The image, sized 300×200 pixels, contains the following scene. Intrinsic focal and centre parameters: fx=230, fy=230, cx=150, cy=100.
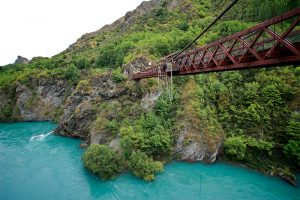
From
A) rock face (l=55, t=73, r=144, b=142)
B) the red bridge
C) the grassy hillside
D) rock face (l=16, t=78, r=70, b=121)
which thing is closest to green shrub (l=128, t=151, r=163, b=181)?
the grassy hillside

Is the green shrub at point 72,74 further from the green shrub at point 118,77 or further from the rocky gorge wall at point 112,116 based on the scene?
the green shrub at point 118,77

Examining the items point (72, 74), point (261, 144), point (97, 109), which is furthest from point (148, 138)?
point (72, 74)

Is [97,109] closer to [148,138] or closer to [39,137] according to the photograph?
[148,138]

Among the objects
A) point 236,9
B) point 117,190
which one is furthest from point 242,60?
point 236,9

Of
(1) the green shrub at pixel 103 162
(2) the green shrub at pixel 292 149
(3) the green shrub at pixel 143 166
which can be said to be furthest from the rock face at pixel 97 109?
(2) the green shrub at pixel 292 149

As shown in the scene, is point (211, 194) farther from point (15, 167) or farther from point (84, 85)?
point (84, 85)

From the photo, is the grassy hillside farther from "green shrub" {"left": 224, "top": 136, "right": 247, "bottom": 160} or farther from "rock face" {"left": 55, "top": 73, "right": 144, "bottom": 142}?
"rock face" {"left": 55, "top": 73, "right": 144, "bottom": 142}
